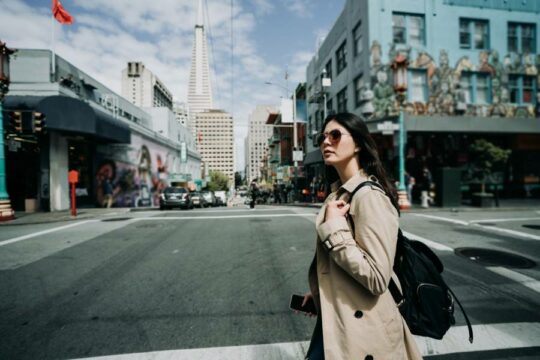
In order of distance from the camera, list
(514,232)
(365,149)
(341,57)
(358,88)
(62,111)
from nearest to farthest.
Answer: (365,149) → (514,232) → (62,111) → (358,88) → (341,57)

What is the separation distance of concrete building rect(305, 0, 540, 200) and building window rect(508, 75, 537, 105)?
0.07 meters

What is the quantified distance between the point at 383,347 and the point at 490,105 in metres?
23.7

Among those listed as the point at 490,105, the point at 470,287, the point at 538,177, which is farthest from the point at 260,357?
the point at 538,177

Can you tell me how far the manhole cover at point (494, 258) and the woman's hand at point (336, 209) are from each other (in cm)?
558

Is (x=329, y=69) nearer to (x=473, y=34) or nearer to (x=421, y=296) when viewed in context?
(x=473, y=34)

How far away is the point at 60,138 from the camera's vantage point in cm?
1872

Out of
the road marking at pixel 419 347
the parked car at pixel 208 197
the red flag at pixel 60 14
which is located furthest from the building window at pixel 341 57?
the road marking at pixel 419 347

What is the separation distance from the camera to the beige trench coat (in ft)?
4.53

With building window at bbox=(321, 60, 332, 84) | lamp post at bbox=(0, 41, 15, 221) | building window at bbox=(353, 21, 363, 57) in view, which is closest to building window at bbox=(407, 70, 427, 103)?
building window at bbox=(353, 21, 363, 57)

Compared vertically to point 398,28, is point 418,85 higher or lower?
lower

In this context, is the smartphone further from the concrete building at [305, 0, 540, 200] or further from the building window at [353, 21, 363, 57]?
the building window at [353, 21, 363, 57]

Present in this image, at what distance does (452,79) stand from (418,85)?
7.25ft

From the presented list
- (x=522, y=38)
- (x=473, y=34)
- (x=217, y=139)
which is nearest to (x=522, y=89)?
(x=522, y=38)

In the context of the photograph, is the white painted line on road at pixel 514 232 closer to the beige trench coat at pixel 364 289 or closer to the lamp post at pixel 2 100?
the beige trench coat at pixel 364 289
